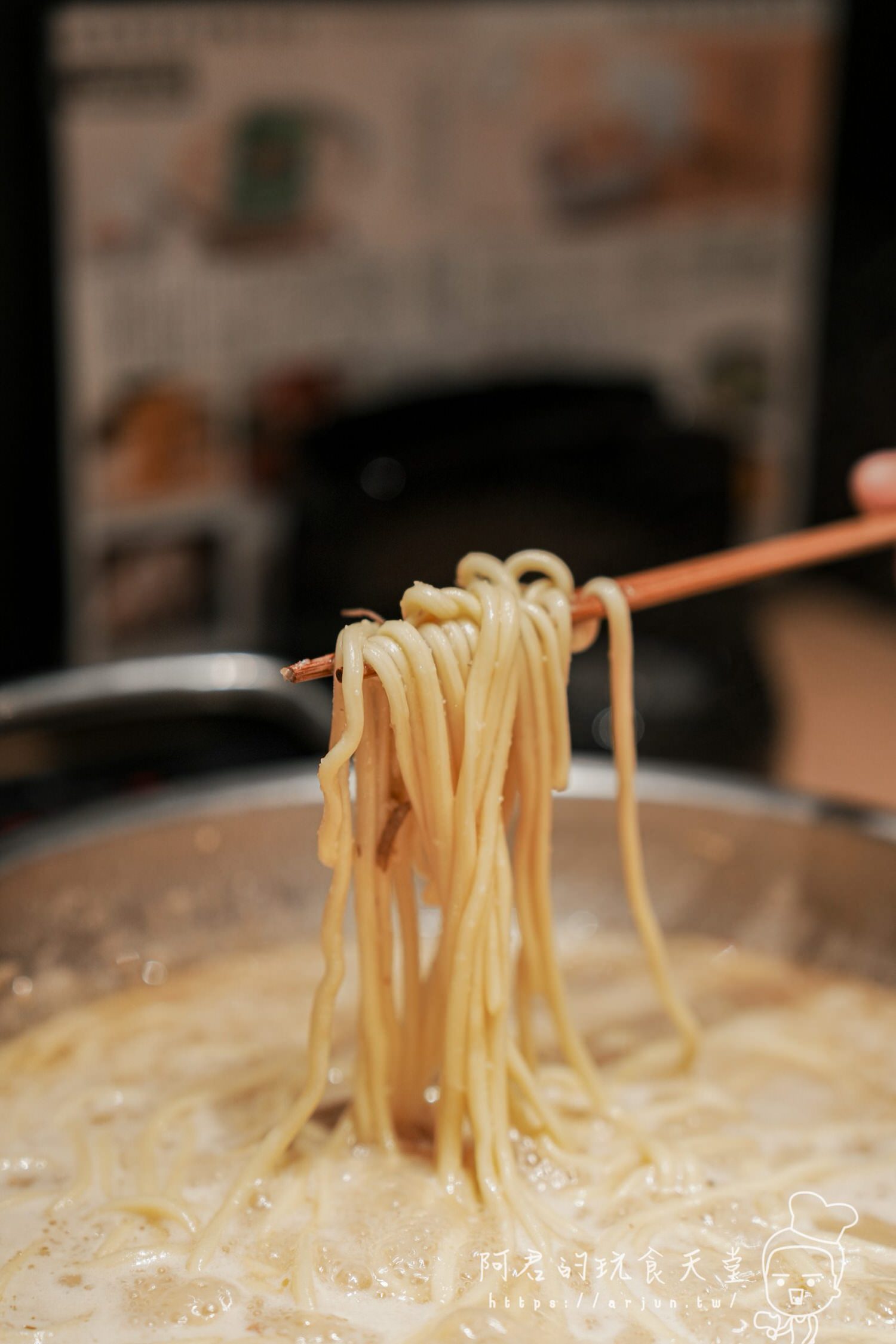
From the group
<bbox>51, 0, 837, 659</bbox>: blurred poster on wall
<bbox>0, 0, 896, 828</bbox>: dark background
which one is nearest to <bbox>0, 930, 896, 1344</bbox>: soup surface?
<bbox>0, 0, 896, 828</bbox>: dark background

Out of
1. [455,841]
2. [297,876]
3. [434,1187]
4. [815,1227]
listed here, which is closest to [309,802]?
[297,876]

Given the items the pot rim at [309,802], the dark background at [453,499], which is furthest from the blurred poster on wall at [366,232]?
the pot rim at [309,802]

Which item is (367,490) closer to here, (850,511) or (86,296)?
(86,296)

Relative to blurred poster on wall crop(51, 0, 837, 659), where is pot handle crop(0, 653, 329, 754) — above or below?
below

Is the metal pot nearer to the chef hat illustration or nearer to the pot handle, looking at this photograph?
the pot handle

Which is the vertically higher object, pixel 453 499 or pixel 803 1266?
pixel 453 499

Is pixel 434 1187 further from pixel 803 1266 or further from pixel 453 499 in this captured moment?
pixel 453 499
